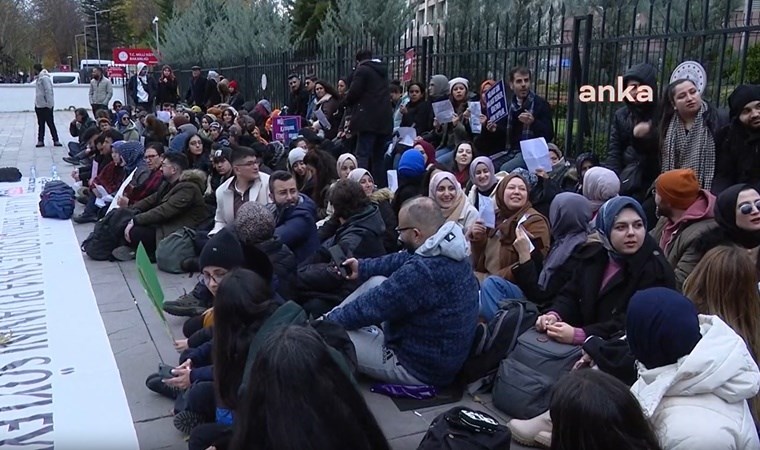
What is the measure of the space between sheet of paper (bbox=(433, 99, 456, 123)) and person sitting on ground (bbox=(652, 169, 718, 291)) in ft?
13.6

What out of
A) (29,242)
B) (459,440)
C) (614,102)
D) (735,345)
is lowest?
(29,242)

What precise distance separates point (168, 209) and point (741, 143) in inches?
214

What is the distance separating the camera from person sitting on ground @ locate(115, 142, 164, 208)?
8.41 meters

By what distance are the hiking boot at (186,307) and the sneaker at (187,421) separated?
1.81m

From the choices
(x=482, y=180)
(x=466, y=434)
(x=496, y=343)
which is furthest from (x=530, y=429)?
(x=482, y=180)

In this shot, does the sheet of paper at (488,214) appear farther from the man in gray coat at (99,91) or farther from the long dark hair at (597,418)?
the man in gray coat at (99,91)

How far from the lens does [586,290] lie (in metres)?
4.19

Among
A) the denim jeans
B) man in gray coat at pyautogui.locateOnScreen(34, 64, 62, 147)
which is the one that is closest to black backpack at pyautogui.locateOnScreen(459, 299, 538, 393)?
the denim jeans

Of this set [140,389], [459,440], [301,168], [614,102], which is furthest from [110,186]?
[459,440]

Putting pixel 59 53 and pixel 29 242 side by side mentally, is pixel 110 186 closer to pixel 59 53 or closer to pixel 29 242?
pixel 29 242

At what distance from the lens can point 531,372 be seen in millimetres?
4059

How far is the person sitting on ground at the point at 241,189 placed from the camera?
272 inches

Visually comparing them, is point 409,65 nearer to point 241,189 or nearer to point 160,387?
point 241,189

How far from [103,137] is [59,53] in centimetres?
6433
